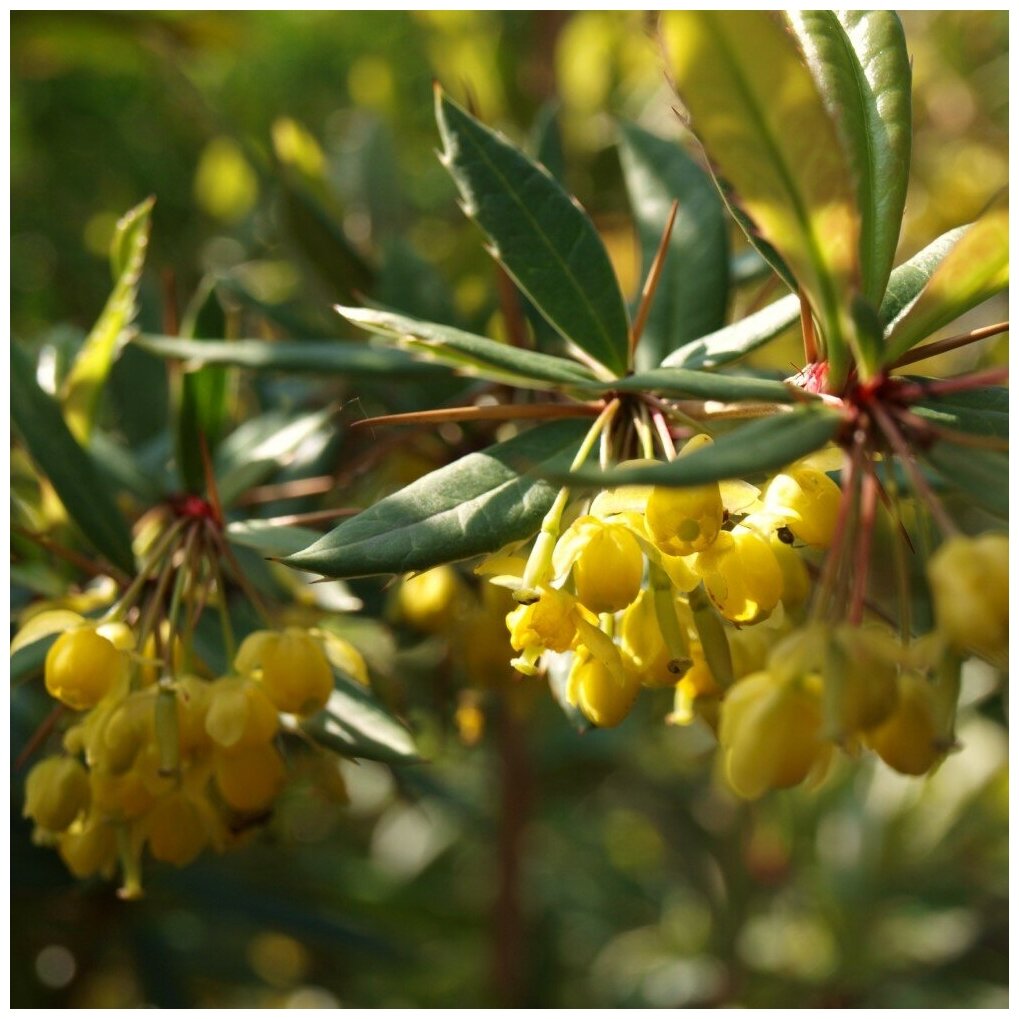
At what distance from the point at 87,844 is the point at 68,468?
32 cm

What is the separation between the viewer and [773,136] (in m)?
0.57

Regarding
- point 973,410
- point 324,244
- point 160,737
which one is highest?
point 324,244

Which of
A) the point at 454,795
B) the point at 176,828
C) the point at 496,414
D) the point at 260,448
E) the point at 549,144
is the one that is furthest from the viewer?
the point at 454,795

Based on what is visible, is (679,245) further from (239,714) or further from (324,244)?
(239,714)

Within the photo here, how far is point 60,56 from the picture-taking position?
2.25 m

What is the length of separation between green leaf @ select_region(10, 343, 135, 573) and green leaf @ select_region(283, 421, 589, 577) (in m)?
0.34

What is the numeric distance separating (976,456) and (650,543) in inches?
7.8

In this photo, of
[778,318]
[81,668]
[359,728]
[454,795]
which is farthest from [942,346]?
[454,795]

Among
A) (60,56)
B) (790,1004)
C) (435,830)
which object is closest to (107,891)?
(435,830)

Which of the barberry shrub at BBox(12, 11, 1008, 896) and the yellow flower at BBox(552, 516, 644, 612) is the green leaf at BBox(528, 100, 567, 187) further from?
the yellow flower at BBox(552, 516, 644, 612)

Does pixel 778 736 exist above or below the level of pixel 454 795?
above

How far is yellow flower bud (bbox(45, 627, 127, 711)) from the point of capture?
79 centimetres

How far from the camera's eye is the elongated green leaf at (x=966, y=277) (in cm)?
61

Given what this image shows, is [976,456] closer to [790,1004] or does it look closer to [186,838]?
[186,838]
